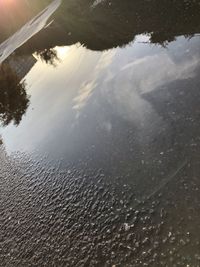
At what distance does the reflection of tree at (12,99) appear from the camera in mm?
12648

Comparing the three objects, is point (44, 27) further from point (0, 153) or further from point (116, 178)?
point (116, 178)

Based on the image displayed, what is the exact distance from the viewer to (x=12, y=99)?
47.8ft

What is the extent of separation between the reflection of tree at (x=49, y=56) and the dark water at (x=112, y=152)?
97cm

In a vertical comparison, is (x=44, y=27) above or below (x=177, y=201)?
above

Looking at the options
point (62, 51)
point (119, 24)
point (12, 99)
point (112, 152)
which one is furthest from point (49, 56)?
point (112, 152)

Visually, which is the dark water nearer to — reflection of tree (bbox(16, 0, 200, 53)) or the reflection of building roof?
reflection of tree (bbox(16, 0, 200, 53))

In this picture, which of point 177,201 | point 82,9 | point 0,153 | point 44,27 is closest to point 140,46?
point 0,153

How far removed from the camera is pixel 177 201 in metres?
5.26

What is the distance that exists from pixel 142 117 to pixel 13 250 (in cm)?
404

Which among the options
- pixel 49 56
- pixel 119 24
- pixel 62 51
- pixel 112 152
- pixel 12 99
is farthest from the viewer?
pixel 49 56

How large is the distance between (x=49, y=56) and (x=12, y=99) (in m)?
2.98

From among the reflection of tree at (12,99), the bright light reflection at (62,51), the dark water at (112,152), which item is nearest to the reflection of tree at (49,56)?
the bright light reflection at (62,51)

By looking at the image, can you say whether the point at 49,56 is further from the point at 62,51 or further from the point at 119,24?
the point at 119,24

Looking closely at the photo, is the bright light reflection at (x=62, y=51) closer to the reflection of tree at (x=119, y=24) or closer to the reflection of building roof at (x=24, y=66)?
the reflection of tree at (x=119, y=24)
